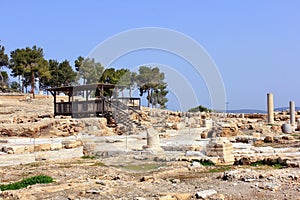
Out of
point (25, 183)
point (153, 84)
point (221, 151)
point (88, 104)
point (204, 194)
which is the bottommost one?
point (25, 183)

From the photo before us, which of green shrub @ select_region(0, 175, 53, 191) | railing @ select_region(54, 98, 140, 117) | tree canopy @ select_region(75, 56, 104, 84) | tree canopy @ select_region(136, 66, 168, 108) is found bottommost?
green shrub @ select_region(0, 175, 53, 191)

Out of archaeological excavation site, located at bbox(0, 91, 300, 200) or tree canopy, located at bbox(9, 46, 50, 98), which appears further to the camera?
tree canopy, located at bbox(9, 46, 50, 98)

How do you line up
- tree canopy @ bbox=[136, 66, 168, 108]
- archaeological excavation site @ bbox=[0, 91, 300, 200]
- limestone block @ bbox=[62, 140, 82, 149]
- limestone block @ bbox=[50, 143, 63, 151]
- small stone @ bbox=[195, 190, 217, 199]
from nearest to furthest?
small stone @ bbox=[195, 190, 217, 199]
archaeological excavation site @ bbox=[0, 91, 300, 200]
limestone block @ bbox=[50, 143, 63, 151]
limestone block @ bbox=[62, 140, 82, 149]
tree canopy @ bbox=[136, 66, 168, 108]

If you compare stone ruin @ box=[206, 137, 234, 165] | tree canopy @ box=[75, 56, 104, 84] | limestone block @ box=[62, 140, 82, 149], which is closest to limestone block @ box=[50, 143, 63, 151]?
limestone block @ box=[62, 140, 82, 149]

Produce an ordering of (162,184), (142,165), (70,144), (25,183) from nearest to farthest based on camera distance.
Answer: (162,184), (25,183), (142,165), (70,144)

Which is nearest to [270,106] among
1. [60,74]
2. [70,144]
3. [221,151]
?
[70,144]

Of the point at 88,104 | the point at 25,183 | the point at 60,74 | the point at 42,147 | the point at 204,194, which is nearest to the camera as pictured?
the point at 204,194

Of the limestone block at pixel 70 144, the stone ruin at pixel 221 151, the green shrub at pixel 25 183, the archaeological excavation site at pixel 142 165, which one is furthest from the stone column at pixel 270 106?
the green shrub at pixel 25 183

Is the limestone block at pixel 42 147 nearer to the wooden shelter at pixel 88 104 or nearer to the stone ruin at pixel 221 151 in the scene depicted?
the stone ruin at pixel 221 151

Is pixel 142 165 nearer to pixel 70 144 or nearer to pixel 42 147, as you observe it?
pixel 42 147

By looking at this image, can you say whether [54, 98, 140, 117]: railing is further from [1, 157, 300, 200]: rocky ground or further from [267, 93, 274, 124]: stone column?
[1, 157, 300, 200]: rocky ground

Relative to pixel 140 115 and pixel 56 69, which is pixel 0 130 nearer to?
pixel 140 115

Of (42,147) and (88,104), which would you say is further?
(88,104)

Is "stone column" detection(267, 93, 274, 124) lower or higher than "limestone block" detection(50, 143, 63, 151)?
higher
